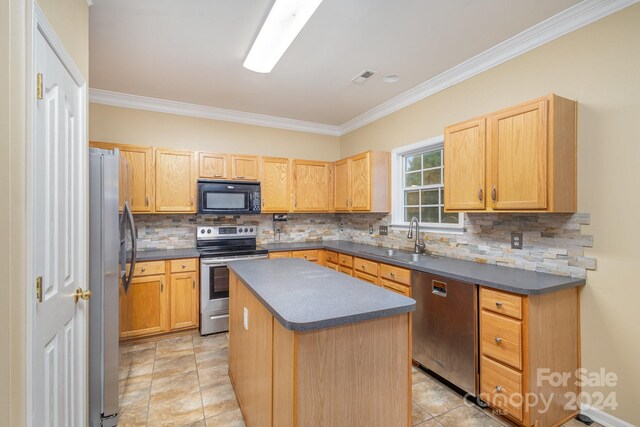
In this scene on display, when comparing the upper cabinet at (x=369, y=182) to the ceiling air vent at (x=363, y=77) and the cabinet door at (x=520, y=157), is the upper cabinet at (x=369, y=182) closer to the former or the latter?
the ceiling air vent at (x=363, y=77)

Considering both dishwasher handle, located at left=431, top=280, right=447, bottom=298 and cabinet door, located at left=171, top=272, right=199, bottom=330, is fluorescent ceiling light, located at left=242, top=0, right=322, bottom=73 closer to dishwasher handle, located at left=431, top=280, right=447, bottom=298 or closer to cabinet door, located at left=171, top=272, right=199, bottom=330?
dishwasher handle, located at left=431, top=280, right=447, bottom=298

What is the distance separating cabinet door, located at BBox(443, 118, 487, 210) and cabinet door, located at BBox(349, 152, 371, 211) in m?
1.24

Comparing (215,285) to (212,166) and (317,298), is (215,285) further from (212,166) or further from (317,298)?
(317,298)

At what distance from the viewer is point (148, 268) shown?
10.5ft

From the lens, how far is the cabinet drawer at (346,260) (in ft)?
Result: 12.0

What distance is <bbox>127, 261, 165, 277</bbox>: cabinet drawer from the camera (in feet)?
10.3

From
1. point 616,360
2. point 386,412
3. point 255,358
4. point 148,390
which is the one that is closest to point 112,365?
point 148,390

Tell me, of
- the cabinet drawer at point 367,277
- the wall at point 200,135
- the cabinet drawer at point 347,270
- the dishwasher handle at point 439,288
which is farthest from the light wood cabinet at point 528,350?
the wall at point 200,135

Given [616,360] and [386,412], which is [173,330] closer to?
[386,412]

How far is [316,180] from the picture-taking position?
4.49 meters

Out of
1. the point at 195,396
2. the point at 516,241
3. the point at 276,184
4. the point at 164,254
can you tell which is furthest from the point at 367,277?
the point at 164,254

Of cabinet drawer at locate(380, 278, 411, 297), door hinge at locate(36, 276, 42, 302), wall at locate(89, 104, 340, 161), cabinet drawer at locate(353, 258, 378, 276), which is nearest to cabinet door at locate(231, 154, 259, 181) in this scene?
wall at locate(89, 104, 340, 161)

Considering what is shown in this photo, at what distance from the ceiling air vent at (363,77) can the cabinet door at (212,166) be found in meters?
1.88

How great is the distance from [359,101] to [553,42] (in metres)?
1.99
